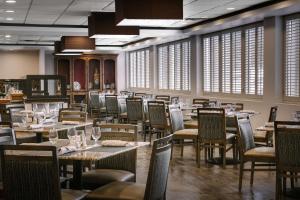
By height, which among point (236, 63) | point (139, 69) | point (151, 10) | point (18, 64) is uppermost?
point (151, 10)

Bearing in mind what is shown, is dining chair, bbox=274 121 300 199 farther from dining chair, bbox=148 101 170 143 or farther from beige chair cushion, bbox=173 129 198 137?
dining chair, bbox=148 101 170 143

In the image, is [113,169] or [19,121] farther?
[19,121]

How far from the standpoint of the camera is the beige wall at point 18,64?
20156 millimetres

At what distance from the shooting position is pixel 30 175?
11.8ft

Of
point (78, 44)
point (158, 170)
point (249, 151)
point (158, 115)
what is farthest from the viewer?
point (78, 44)

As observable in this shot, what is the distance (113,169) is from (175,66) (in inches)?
436

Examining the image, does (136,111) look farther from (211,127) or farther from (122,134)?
(122,134)

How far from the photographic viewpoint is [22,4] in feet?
29.7

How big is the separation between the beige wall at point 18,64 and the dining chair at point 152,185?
55.2 feet

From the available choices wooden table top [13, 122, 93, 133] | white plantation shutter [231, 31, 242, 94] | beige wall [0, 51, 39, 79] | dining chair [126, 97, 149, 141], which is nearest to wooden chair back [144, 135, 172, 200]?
wooden table top [13, 122, 93, 133]

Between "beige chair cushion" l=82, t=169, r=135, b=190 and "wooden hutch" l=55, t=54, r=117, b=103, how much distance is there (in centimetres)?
1550

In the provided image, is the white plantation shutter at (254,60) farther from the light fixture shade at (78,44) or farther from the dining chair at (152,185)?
the dining chair at (152,185)

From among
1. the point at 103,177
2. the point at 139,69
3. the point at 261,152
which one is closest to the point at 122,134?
the point at 103,177

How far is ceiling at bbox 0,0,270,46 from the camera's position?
9.02 m
